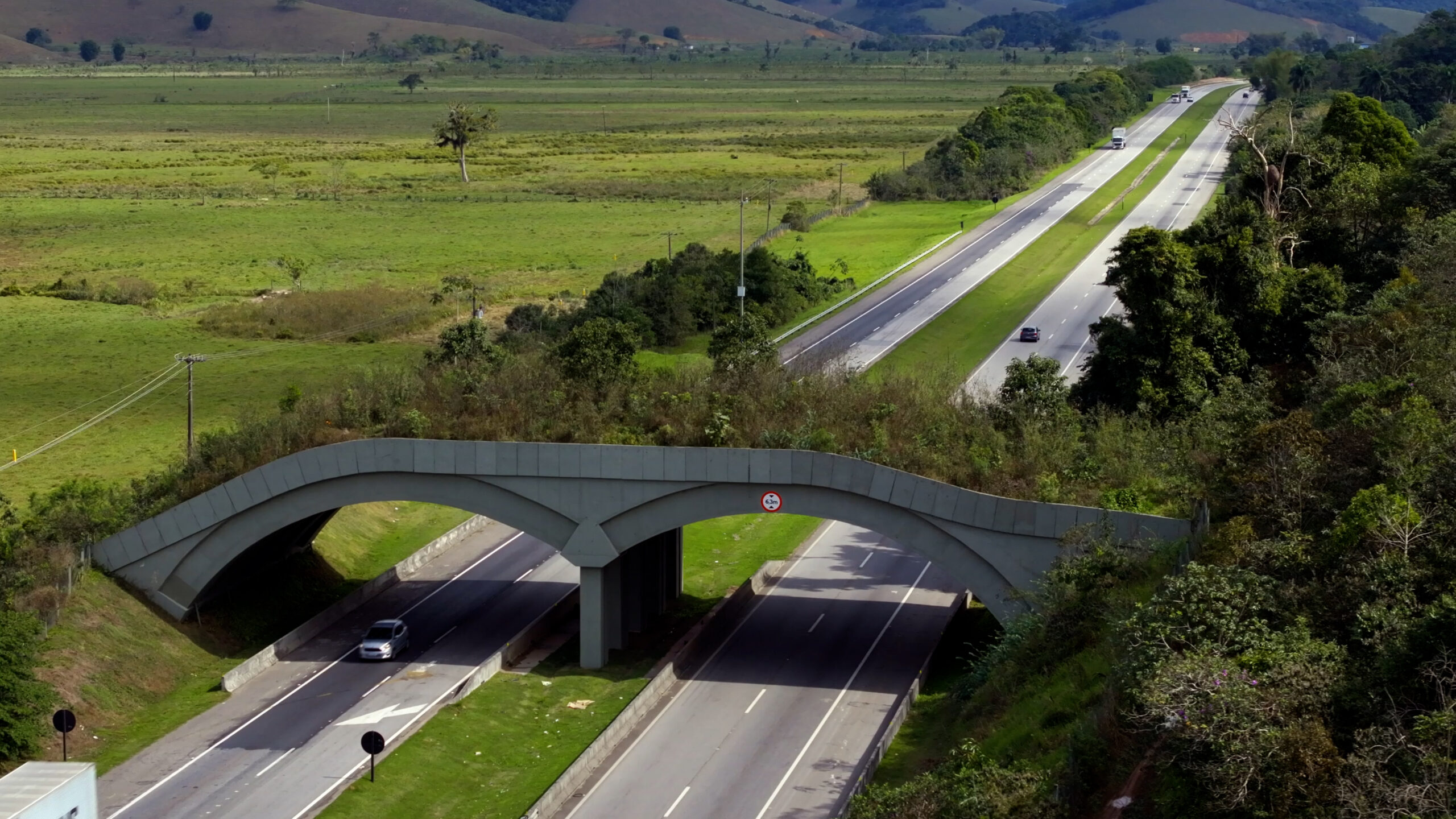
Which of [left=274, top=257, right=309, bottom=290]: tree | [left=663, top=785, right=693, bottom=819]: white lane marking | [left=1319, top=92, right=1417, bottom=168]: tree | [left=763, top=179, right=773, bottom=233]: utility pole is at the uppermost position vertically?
[left=1319, top=92, right=1417, bottom=168]: tree

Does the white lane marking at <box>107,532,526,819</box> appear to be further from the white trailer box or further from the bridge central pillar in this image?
the bridge central pillar

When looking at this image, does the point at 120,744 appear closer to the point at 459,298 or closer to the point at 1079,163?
the point at 459,298

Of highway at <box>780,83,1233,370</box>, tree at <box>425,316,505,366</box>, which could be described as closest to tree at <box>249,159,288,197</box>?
highway at <box>780,83,1233,370</box>

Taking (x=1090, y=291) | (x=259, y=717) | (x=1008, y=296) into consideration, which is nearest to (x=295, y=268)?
(x=1008, y=296)

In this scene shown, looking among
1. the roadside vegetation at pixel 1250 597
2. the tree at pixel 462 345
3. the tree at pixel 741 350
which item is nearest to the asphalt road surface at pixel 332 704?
Answer: the tree at pixel 462 345

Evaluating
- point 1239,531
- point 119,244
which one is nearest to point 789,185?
point 119,244

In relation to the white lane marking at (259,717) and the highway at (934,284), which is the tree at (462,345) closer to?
the white lane marking at (259,717)
